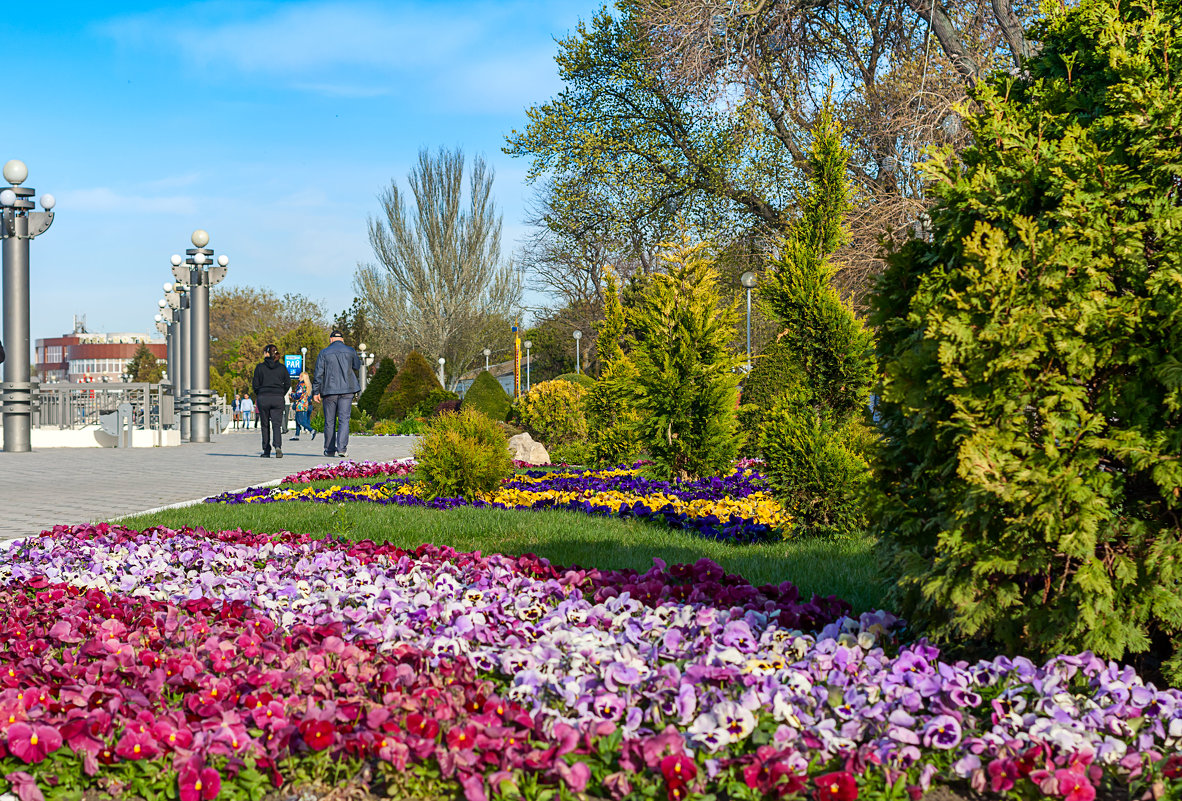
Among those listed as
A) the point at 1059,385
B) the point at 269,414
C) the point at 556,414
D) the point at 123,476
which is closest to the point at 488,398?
the point at 556,414

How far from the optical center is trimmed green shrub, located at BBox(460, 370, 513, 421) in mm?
23500

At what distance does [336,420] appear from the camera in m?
16.8

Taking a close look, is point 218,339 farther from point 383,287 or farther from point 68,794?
point 68,794

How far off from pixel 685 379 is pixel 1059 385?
6811 millimetres

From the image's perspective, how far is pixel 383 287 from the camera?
177 feet

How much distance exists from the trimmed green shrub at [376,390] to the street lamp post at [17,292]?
15604mm

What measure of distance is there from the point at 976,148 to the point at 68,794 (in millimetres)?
3544

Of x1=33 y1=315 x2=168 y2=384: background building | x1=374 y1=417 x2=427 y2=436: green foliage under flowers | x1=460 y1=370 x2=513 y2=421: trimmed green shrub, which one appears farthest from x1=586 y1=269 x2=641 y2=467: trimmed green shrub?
x1=33 y1=315 x2=168 y2=384: background building

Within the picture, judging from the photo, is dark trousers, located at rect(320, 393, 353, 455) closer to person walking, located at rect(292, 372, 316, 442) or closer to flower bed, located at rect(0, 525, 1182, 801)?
person walking, located at rect(292, 372, 316, 442)

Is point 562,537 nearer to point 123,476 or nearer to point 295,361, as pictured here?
point 123,476

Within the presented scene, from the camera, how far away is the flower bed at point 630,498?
7.13m

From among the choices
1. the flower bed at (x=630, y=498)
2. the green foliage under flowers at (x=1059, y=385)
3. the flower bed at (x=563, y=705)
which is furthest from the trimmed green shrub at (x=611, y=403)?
the green foliage under flowers at (x=1059, y=385)

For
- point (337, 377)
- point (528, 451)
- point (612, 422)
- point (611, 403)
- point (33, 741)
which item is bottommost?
point (33, 741)

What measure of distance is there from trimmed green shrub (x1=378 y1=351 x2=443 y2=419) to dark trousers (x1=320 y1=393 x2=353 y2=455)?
1555 centimetres
